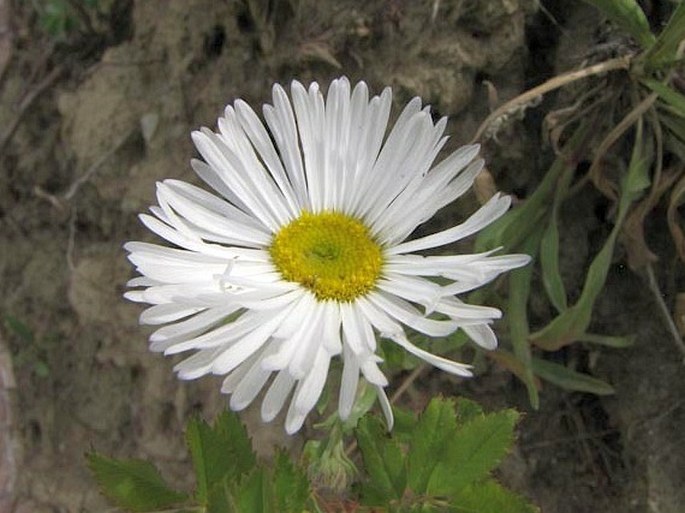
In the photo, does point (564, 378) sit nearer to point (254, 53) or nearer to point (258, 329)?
point (258, 329)

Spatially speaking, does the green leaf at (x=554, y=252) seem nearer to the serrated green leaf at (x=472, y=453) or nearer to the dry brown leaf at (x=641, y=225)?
the dry brown leaf at (x=641, y=225)

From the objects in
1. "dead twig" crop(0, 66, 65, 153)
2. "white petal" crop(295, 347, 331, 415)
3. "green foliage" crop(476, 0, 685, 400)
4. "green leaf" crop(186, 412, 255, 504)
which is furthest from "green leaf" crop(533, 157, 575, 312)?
"dead twig" crop(0, 66, 65, 153)

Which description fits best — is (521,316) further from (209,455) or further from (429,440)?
(209,455)

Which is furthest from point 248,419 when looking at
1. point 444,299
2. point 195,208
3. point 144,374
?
point 444,299

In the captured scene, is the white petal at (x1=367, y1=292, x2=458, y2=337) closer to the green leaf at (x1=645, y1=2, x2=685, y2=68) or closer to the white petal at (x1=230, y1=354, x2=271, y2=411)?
the white petal at (x1=230, y1=354, x2=271, y2=411)

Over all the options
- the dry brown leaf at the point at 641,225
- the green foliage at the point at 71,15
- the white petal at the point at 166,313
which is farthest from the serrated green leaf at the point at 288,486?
the green foliage at the point at 71,15
